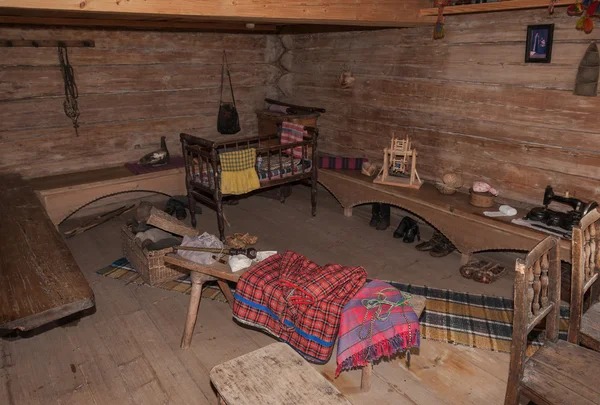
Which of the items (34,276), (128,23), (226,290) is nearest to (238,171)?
(226,290)

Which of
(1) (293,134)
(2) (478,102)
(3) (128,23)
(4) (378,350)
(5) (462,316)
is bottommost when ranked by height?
(5) (462,316)

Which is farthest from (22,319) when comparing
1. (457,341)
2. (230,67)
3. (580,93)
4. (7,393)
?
(230,67)

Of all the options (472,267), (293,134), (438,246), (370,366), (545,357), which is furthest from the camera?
(293,134)

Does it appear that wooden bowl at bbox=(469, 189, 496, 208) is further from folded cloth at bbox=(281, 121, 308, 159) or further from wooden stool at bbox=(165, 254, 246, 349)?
wooden stool at bbox=(165, 254, 246, 349)

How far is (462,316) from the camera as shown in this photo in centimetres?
336

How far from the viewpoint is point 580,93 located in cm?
352

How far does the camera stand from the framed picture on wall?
3681 millimetres

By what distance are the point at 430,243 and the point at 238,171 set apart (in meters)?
2.11

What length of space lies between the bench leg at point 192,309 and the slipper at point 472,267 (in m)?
2.37

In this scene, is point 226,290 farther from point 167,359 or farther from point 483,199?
point 483,199

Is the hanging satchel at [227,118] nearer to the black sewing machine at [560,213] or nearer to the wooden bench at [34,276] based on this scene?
the wooden bench at [34,276]

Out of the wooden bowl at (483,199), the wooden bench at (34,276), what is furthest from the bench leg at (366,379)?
the wooden bowl at (483,199)

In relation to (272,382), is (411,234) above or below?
below

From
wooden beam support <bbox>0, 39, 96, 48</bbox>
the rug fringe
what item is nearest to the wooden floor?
the rug fringe
